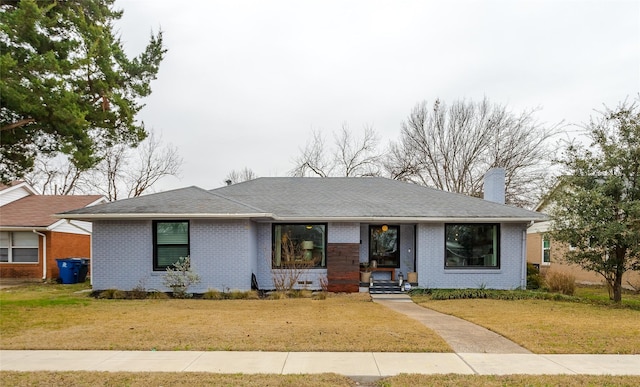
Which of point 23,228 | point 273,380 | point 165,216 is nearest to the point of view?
point 273,380

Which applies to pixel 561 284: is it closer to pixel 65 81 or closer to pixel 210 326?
pixel 210 326

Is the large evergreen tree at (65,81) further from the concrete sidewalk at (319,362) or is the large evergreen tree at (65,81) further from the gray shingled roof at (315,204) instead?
the concrete sidewalk at (319,362)

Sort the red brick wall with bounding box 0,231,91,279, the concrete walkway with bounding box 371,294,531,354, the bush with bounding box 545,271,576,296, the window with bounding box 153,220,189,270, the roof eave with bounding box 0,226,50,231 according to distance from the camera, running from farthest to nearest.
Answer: the red brick wall with bounding box 0,231,91,279 < the roof eave with bounding box 0,226,50,231 < the bush with bounding box 545,271,576,296 < the window with bounding box 153,220,189,270 < the concrete walkway with bounding box 371,294,531,354

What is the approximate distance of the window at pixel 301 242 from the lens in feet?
47.8

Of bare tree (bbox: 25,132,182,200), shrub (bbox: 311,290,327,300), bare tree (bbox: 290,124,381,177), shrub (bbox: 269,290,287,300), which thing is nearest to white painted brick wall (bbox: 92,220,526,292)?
shrub (bbox: 269,290,287,300)

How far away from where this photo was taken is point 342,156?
32.5 m

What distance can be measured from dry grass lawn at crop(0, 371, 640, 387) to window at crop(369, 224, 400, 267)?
9.87m

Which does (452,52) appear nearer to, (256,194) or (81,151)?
(256,194)

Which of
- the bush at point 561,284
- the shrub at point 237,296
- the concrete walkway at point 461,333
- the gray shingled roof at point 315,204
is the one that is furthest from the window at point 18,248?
the bush at point 561,284

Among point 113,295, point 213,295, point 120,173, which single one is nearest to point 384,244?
point 213,295

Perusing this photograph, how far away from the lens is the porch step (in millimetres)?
14297

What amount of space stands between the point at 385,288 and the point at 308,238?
3.12 meters

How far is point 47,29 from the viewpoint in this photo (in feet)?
35.0

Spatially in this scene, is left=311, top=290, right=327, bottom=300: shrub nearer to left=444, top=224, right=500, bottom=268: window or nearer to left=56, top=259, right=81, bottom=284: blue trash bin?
left=444, top=224, right=500, bottom=268: window
